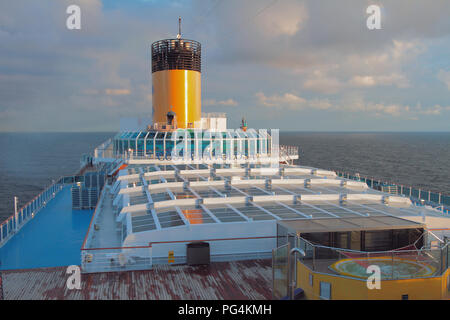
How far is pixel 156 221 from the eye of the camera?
47.2 ft

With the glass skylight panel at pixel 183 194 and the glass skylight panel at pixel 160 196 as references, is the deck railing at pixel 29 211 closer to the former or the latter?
the glass skylight panel at pixel 160 196

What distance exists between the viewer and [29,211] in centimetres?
2317

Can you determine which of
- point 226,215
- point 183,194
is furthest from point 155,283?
point 183,194

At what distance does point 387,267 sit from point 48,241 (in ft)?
49.2

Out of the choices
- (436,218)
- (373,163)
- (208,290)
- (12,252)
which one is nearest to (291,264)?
(208,290)

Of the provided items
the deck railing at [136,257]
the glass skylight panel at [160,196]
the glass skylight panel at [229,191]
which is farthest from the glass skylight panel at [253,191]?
the deck railing at [136,257]

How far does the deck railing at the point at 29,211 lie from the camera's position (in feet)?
61.4

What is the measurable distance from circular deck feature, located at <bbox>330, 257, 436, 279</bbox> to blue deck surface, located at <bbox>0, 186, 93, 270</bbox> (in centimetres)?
1082

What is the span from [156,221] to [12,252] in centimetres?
664

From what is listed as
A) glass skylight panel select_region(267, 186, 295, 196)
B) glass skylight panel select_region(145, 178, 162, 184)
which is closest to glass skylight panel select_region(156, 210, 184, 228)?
glass skylight panel select_region(267, 186, 295, 196)

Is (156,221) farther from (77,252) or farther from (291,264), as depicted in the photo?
(291,264)

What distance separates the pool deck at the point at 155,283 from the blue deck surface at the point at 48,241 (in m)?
3.64

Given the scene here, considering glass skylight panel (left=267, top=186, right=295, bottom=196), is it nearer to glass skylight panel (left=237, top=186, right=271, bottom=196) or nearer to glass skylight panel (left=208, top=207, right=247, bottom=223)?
glass skylight panel (left=237, top=186, right=271, bottom=196)
